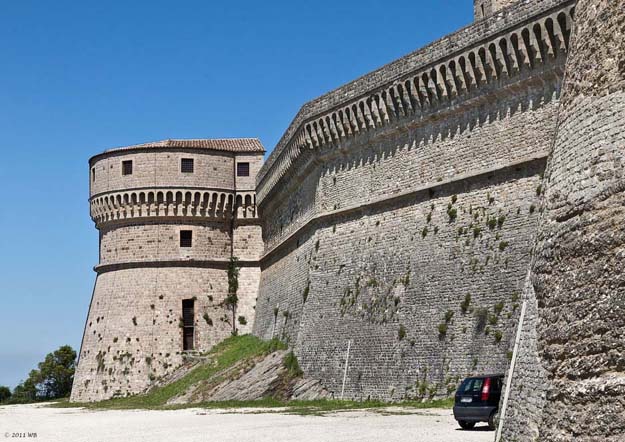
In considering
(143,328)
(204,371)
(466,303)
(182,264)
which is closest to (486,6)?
(466,303)

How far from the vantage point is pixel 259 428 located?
18719 mm

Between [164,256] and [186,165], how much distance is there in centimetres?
403

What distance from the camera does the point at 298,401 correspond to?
2712 cm

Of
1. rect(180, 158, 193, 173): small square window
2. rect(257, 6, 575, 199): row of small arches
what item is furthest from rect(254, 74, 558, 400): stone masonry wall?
rect(180, 158, 193, 173): small square window

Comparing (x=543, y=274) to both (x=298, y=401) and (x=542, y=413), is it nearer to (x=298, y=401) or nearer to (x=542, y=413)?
(x=542, y=413)

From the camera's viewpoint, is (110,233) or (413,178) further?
(110,233)

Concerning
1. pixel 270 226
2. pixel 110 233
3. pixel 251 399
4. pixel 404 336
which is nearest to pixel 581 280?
pixel 404 336

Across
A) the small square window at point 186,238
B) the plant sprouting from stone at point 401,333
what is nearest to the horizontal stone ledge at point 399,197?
the plant sprouting from stone at point 401,333

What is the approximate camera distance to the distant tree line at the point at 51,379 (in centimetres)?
5478

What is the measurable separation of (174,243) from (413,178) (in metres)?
17.1

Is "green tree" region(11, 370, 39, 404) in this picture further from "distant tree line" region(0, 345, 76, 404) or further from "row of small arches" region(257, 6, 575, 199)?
"row of small arches" region(257, 6, 575, 199)

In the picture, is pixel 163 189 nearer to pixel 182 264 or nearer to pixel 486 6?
pixel 182 264

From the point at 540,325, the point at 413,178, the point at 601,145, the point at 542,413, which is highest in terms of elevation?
the point at 413,178

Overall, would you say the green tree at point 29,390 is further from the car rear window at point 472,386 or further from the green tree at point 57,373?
the car rear window at point 472,386
